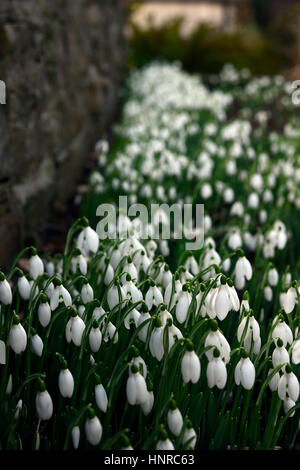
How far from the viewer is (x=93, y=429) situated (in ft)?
4.95

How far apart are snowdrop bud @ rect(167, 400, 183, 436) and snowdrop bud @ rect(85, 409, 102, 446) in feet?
0.59

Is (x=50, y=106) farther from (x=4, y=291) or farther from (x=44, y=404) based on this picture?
(x=44, y=404)

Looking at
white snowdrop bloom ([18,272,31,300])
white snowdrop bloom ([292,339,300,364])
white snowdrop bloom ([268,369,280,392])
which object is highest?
white snowdrop bloom ([18,272,31,300])

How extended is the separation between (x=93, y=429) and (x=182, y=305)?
49 cm

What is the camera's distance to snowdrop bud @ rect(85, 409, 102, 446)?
1.51 meters

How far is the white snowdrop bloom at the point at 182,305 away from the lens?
1.84m

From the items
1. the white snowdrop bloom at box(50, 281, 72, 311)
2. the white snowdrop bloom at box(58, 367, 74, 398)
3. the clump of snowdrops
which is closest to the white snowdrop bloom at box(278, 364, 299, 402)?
the clump of snowdrops

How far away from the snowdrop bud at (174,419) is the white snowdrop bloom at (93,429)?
18 cm

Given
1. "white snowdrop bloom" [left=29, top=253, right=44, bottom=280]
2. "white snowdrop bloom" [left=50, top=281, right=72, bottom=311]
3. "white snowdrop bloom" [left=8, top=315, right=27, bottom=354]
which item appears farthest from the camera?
"white snowdrop bloom" [left=29, top=253, right=44, bottom=280]

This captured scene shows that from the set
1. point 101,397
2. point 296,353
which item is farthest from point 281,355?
point 101,397

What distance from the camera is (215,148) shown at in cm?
474

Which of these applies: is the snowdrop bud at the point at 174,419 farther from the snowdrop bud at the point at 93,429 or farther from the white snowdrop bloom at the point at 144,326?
the white snowdrop bloom at the point at 144,326

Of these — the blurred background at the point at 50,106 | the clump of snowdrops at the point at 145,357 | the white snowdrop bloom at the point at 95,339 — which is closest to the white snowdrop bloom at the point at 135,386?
the clump of snowdrops at the point at 145,357

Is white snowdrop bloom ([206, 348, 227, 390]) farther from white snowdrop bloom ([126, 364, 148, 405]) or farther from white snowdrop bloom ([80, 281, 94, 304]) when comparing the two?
white snowdrop bloom ([80, 281, 94, 304])
